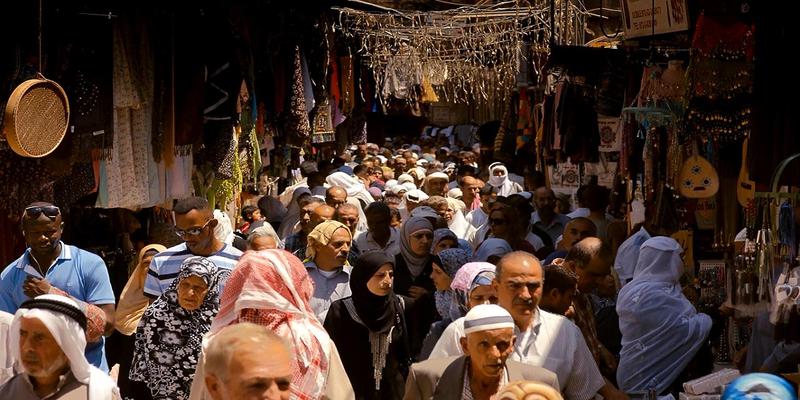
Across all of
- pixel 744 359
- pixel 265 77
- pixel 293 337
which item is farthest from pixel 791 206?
pixel 265 77

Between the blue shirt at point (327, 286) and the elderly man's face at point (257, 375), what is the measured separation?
3.73 meters

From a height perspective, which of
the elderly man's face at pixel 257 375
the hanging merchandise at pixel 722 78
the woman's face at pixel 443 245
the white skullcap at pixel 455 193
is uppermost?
the hanging merchandise at pixel 722 78

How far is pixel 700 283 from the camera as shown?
8852mm

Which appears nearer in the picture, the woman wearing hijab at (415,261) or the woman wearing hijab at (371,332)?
the woman wearing hijab at (371,332)

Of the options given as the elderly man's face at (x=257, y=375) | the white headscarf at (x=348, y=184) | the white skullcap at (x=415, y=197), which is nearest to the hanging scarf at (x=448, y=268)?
the elderly man's face at (x=257, y=375)

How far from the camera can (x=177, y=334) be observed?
6594mm

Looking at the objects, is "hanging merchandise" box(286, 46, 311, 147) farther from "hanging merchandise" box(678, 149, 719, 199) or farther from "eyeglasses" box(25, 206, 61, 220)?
"eyeglasses" box(25, 206, 61, 220)

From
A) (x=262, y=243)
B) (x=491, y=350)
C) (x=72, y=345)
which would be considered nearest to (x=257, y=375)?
(x=491, y=350)

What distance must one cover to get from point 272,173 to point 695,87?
22.2ft

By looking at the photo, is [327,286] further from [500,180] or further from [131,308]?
[500,180]

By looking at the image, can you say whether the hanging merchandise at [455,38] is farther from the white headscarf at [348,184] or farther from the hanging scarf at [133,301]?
the hanging scarf at [133,301]

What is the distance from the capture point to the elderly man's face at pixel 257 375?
414 cm

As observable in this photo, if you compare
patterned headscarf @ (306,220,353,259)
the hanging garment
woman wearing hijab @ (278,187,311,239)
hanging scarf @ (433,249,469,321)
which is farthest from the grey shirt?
woman wearing hijab @ (278,187,311,239)

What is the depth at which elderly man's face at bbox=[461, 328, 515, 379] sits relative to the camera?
16.5 ft
